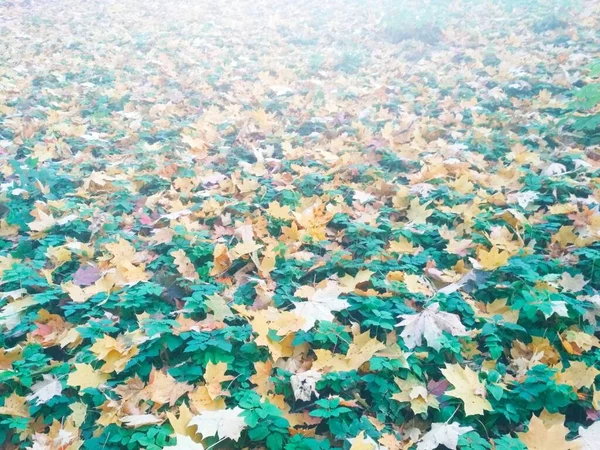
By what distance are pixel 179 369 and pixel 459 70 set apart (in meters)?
5.25

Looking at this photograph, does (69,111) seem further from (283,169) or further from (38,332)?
(38,332)

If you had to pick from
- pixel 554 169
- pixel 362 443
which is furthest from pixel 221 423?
A: pixel 554 169

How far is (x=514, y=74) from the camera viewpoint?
5.21 m

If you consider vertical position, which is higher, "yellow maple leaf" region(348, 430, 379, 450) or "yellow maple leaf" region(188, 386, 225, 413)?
"yellow maple leaf" region(348, 430, 379, 450)

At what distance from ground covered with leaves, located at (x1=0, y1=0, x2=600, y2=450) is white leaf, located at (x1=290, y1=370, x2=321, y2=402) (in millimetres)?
11

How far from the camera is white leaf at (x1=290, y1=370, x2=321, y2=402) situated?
73.3 inches

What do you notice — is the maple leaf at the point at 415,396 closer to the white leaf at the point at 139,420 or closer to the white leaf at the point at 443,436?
the white leaf at the point at 443,436

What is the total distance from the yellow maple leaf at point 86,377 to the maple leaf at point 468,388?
1.48 metres

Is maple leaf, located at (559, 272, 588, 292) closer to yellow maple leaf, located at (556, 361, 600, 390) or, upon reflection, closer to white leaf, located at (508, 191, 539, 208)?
yellow maple leaf, located at (556, 361, 600, 390)

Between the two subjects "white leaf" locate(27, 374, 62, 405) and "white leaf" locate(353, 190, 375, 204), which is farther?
"white leaf" locate(353, 190, 375, 204)

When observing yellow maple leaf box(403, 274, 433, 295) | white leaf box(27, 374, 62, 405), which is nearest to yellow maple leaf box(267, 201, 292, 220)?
yellow maple leaf box(403, 274, 433, 295)

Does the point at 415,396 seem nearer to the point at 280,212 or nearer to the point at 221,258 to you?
the point at 221,258

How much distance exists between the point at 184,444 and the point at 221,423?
0.15 m

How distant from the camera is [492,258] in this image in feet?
7.91
